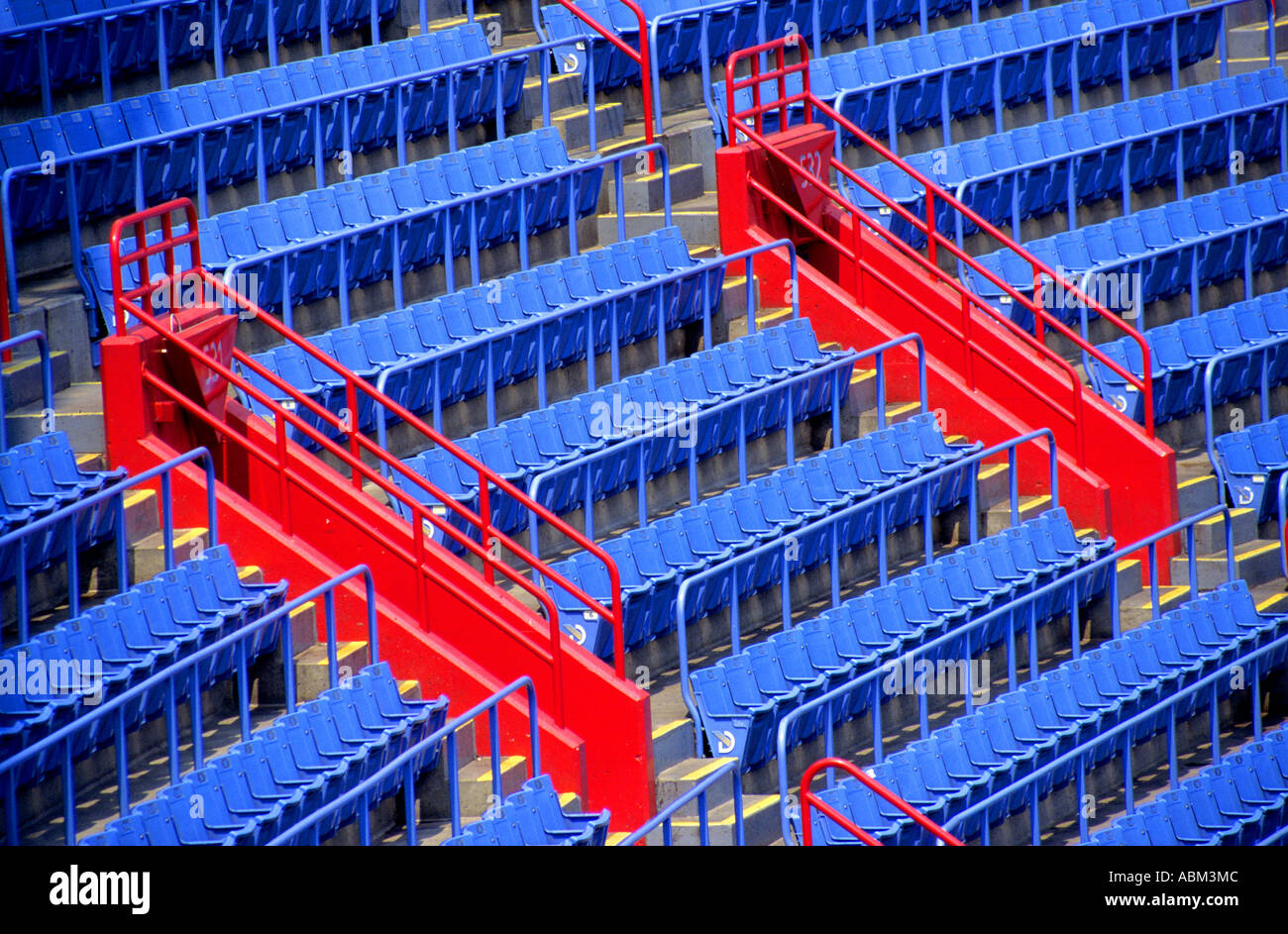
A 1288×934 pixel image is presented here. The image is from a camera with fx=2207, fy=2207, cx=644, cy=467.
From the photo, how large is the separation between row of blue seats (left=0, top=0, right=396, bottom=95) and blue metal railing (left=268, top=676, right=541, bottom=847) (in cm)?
290

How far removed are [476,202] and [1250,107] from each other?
4.20 m

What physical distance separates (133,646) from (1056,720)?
300 centimetres

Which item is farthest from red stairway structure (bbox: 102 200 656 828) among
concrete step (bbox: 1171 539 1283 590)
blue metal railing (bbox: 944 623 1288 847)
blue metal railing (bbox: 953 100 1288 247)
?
blue metal railing (bbox: 953 100 1288 247)

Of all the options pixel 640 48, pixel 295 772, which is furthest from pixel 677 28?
pixel 295 772

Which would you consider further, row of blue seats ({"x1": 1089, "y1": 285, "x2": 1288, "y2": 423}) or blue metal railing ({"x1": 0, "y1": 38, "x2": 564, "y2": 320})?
row of blue seats ({"x1": 1089, "y1": 285, "x2": 1288, "y2": 423})

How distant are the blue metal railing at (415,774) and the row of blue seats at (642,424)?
0.86 m

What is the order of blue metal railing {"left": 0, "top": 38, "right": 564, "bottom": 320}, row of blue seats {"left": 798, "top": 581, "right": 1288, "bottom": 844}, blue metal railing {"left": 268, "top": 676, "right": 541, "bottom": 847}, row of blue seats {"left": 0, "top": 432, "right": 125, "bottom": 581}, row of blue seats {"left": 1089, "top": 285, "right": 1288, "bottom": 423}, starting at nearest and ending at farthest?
blue metal railing {"left": 268, "top": 676, "right": 541, "bottom": 847} < row of blue seats {"left": 0, "top": 432, "right": 125, "bottom": 581} < row of blue seats {"left": 798, "top": 581, "right": 1288, "bottom": 844} < blue metal railing {"left": 0, "top": 38, "right": 564, "bottom": 320} < row of blue seats {"left": 1089, "top": 285, "right": 1288, "bottom": 423}

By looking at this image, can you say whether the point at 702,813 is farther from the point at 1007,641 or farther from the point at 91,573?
the point at 91,573

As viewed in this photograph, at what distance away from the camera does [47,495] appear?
597 centimetres

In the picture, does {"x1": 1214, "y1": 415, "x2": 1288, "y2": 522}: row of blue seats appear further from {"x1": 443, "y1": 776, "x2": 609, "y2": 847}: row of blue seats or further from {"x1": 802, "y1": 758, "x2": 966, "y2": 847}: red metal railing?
{"x1": 443, "y1": 776, "x2": 609, "y2": 847}: row of blue seats

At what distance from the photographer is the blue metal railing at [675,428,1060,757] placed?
649 cm

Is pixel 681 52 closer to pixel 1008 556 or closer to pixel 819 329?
pixel 819 329

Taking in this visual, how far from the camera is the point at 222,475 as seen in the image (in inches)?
260

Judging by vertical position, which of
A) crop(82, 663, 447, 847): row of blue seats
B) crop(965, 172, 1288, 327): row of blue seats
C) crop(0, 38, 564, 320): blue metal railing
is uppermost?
crop(0, 38, 564, 320): blue metal railing
